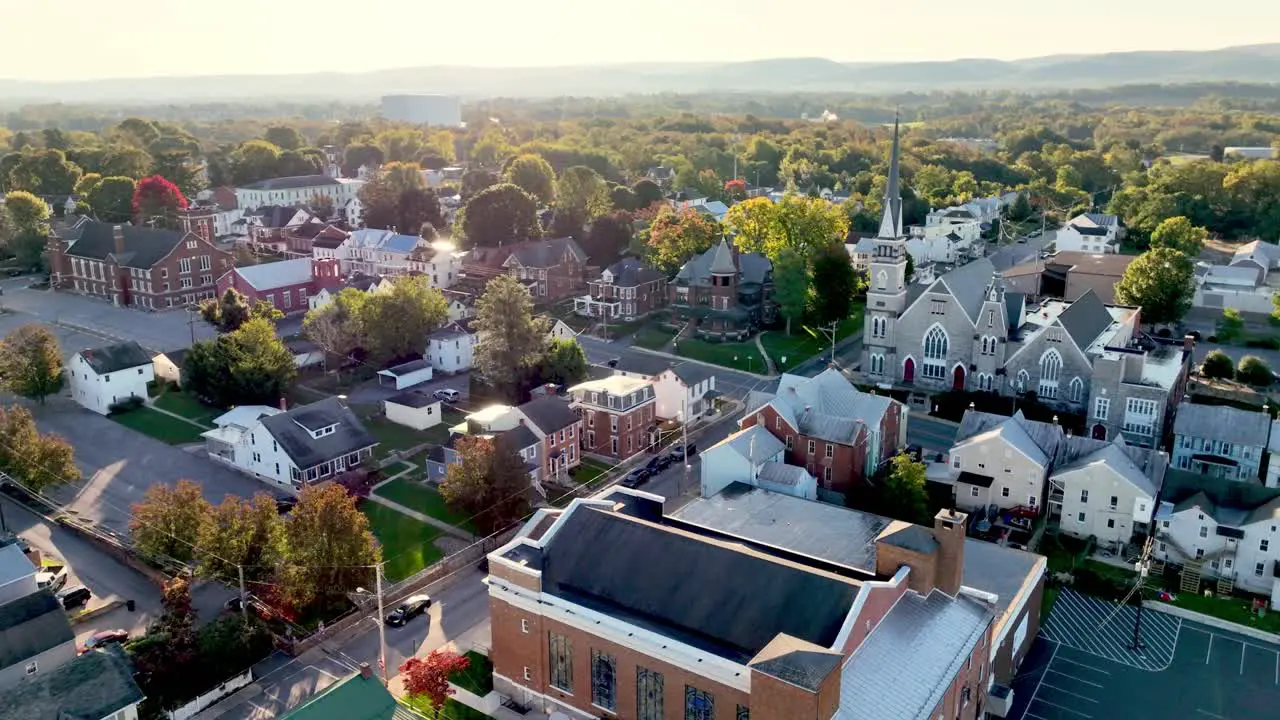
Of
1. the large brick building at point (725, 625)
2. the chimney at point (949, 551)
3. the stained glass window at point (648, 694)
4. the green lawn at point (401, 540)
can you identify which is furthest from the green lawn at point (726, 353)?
the stained glass window at point (648, 694)

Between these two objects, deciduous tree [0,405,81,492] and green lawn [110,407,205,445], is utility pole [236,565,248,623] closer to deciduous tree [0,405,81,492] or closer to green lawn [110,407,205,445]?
deciduous tree [0,405,81,492]

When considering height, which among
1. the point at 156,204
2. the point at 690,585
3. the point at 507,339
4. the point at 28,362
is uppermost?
the point at 156,204

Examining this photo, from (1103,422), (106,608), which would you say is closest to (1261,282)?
(1103,422)

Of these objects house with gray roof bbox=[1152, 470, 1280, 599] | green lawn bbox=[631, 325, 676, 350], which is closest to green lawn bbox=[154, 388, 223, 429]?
green lawn bbox=[631, 325, 676, 350]

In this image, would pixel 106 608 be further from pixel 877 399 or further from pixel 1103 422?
pixel 1103 422

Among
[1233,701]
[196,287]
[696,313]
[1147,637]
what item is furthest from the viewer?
[196,287]

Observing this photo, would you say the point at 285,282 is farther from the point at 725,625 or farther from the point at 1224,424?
the point at 1224,424

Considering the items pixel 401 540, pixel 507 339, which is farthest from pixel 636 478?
pixel 507 339
